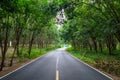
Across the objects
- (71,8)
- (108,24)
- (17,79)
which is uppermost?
(71,8)

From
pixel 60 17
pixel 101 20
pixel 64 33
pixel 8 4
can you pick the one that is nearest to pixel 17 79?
pixel 8 4

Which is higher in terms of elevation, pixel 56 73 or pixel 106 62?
pixel 56 73

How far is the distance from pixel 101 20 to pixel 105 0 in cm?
737

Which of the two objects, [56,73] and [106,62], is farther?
[106,62]

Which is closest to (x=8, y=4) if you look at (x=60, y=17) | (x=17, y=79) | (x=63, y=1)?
(x=17, y=79)

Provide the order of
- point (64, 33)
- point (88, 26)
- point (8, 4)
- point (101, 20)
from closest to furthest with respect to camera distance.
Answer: point (8, 4), point (101, 20), point (88, 26), point (64, 33)

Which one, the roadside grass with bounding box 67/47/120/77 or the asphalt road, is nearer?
the asphalt road

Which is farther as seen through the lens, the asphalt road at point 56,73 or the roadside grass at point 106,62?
the roadside grass at point 106,62

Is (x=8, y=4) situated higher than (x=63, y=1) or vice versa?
(x=63, y=1)

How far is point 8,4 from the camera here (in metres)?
12.4

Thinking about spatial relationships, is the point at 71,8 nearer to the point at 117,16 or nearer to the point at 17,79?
the point at 117,16

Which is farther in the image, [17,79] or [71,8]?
[71,8]

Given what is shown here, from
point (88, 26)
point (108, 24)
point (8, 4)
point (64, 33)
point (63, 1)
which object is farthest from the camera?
point (64, 33)

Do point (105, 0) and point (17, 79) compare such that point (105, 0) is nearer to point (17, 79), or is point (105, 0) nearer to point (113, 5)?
point (113, 5)
